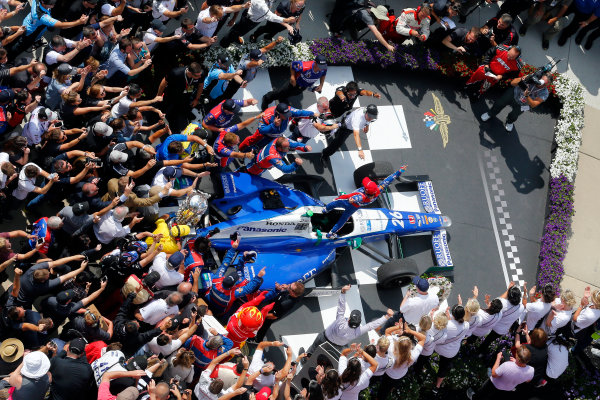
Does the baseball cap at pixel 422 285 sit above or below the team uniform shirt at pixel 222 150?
below

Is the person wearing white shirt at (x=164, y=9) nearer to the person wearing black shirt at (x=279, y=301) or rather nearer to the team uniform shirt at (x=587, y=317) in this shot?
the person wearing black shirt at (x=279, y=301)

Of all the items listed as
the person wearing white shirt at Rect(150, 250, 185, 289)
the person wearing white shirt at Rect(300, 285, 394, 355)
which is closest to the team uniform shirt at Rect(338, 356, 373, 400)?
the person wearing white shirt at Rect(300, 285, 394, 355)

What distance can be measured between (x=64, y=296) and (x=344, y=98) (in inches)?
249

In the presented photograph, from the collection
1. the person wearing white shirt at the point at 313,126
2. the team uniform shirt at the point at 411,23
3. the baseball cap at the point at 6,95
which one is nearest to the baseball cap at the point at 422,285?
the person wearing white shirt at the point at 313,126

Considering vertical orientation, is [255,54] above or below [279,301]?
above

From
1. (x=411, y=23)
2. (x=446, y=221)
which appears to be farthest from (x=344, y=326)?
(x=411, y=23)

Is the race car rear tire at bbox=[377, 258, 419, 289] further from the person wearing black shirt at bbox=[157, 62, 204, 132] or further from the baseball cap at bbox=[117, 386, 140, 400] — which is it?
the baseball cap at bbox=[117, 386, 140, 400]

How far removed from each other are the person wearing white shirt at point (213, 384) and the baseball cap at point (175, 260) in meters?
1.47

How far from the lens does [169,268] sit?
10.6 meters

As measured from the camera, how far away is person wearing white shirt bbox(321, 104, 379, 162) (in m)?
13.3

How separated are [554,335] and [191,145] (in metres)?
6.45

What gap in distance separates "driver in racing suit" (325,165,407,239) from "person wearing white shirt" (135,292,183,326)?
131 inches

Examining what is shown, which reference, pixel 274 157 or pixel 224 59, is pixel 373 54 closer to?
pixel 224 59

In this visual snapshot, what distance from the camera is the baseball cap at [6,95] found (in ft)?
35.7
